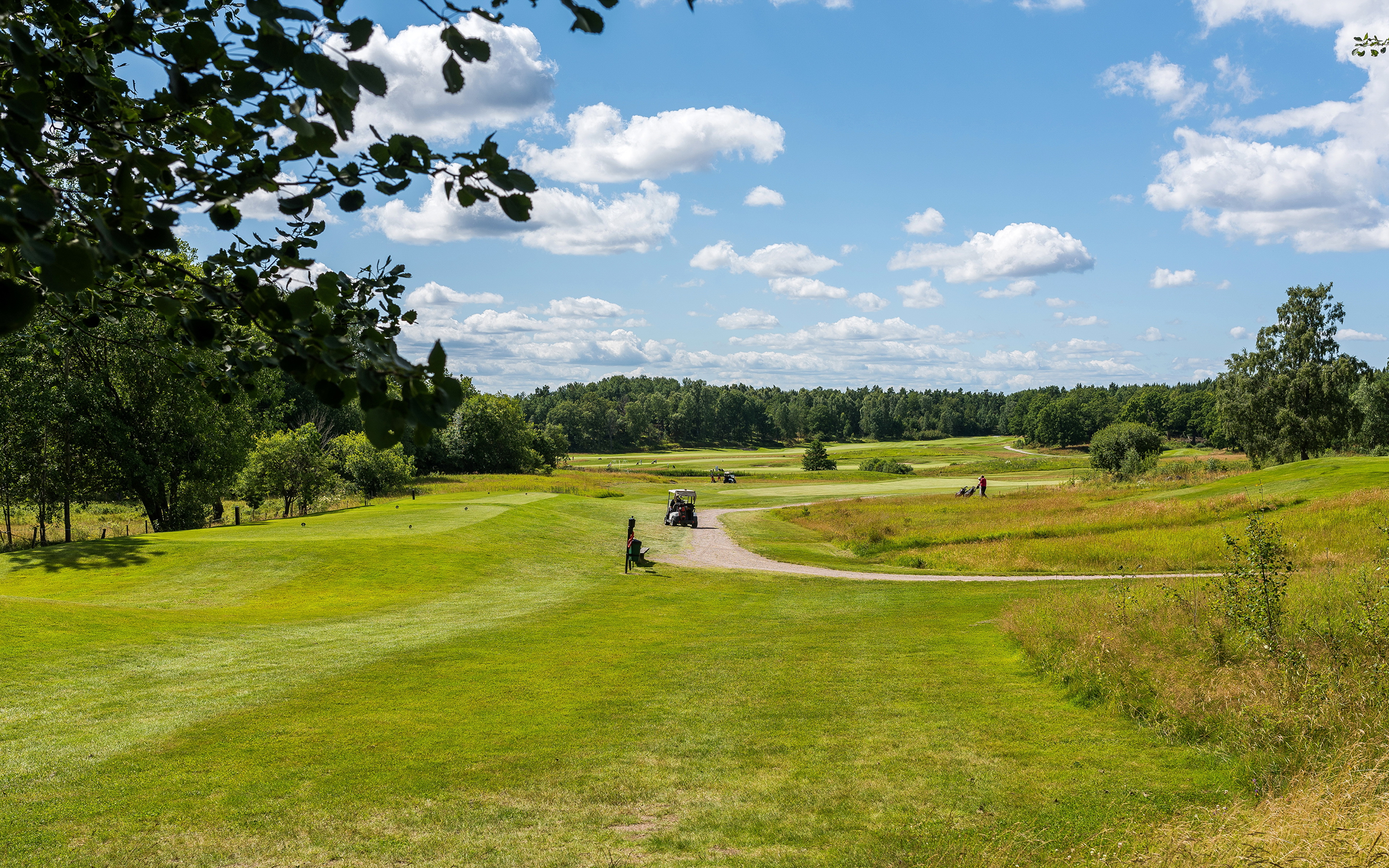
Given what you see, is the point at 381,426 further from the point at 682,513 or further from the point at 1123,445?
the point at 1123,445

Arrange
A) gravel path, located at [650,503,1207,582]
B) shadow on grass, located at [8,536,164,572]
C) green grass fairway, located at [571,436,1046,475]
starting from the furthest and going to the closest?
1. green grass fairway, located at [571,436,1046,475]
2. gravel path, located at [650,503,1207,582]
3. shadow on grass, located at [8,536,164,572]

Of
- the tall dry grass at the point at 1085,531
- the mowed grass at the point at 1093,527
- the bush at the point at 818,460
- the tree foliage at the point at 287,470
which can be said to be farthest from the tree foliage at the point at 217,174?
the bush at the point at 818,460

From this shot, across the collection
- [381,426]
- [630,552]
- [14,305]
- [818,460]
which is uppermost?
[14,305]

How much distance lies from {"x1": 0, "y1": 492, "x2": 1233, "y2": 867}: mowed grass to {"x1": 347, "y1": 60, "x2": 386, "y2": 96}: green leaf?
6.35 metres

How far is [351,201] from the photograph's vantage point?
9.87 feet

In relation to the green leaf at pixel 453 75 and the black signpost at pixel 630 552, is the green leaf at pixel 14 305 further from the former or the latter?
the black signpost at pixel 630 552

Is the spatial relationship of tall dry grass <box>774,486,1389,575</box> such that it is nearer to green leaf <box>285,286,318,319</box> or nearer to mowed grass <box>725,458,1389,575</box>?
mowed grass <box>725,458,1389,575</box>

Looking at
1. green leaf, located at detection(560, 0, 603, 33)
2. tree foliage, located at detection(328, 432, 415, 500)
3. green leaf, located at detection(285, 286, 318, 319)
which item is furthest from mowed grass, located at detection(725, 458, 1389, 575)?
tree foliage, located at detection(328, 432, 415, 500)

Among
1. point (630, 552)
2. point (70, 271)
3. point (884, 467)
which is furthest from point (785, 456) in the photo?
point (70, 271)

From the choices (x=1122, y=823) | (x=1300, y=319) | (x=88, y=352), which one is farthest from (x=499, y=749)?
(x=1300, y=319)

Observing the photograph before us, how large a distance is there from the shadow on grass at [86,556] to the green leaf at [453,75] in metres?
26.6

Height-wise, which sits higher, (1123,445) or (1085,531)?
(1123,445)

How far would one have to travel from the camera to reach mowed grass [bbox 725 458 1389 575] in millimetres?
25984

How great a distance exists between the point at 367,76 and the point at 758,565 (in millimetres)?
29410
